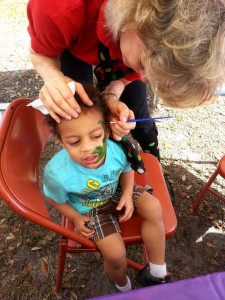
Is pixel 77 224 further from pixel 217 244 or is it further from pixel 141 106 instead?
pixel 217 244

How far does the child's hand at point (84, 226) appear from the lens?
1150 millimetres

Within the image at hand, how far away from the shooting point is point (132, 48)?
2.83 feet

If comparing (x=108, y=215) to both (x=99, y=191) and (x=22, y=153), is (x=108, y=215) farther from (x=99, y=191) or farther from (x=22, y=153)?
(x=22, y=153)

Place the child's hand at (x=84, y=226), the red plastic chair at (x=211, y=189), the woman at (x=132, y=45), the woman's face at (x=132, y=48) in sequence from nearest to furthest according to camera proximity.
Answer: the woman at (x=132, y=45)
the woman's face at (x=132, y=48)
the child's hand at (x=84, y=226)
the red plastic chair at (x=211, y=189)

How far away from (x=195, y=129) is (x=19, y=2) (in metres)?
3.37

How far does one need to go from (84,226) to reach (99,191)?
0.51 ft

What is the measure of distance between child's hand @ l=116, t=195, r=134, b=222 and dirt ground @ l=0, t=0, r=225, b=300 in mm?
620

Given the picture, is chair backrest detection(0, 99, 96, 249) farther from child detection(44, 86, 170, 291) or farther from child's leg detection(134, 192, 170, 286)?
child's leg detection(134, 192, 170, 286)

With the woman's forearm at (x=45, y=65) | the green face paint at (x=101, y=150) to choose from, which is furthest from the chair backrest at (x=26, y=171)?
the green face paint at (x=101, y=150)

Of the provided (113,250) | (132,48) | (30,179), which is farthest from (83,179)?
(132,48)

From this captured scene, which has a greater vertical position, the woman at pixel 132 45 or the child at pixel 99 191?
the woman at pixel 132 45

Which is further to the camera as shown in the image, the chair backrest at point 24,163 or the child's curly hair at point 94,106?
the child's curly hair at point 94,106

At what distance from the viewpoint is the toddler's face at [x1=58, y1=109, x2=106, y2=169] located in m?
1.04

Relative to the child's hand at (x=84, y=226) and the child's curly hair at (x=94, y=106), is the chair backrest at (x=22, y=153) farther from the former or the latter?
the child's hand at (x=84, y=226)
